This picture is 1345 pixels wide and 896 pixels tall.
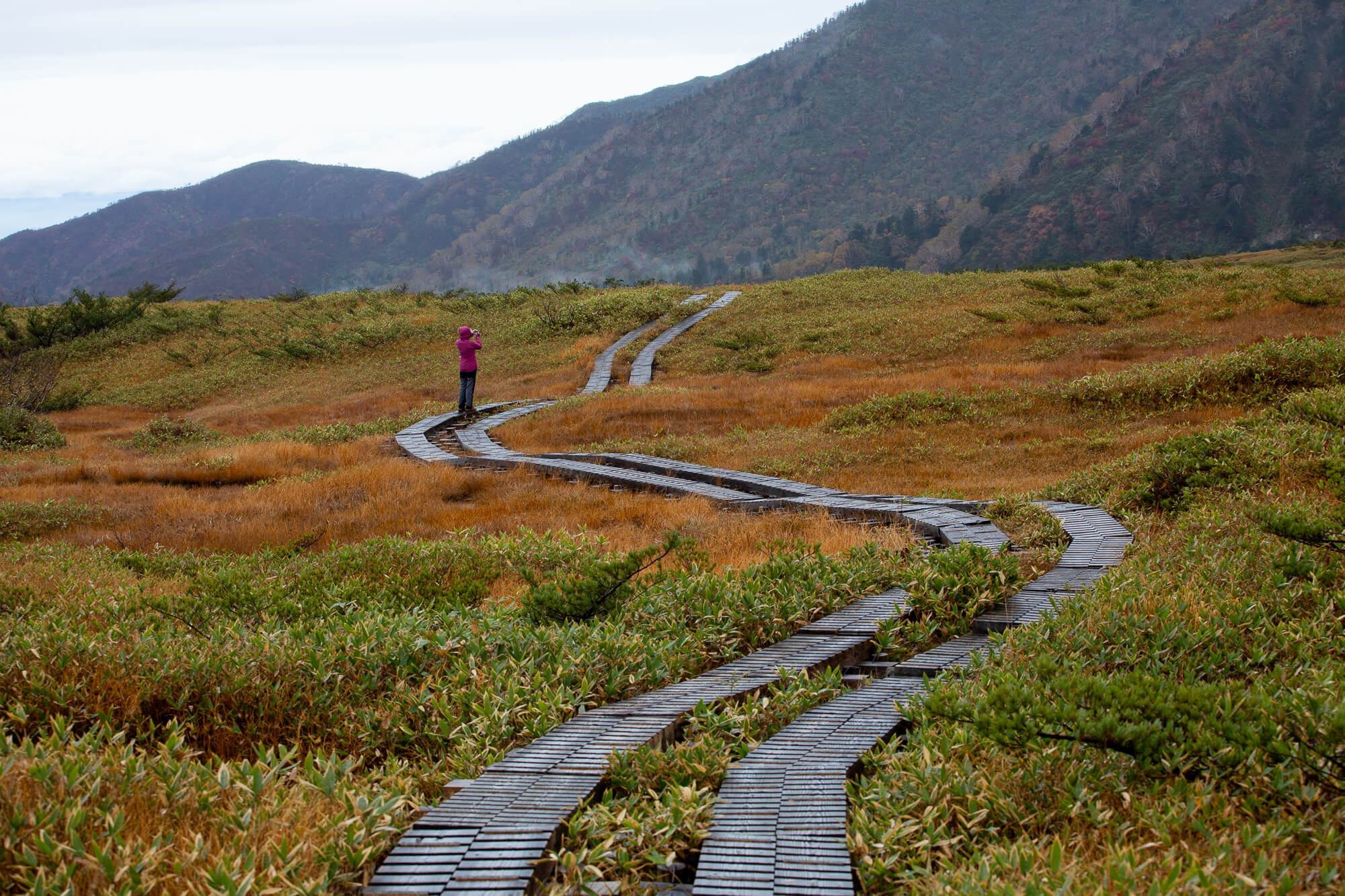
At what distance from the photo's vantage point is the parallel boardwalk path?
9.55 feet

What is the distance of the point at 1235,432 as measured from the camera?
853 cm

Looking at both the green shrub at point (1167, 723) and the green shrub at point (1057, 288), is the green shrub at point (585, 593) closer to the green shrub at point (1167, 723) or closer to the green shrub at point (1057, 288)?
the green shrub at point (1167, 723)

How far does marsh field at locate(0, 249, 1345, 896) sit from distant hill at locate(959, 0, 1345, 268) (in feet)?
336

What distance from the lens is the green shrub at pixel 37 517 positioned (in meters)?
10.5

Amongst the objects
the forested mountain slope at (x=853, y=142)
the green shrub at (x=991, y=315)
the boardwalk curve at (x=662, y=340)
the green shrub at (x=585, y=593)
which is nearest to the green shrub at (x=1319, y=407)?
the green shrub at (x=585, y=593)

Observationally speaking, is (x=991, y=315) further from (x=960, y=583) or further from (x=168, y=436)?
(x=960, y=583)

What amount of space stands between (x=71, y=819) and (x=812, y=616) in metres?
3.83

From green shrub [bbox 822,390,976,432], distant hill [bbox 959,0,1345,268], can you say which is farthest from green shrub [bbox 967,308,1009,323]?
distant hill [bbox 959,0,1345,268]

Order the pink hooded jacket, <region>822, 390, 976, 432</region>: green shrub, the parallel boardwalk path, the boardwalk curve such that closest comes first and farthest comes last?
the parallel boardwalk path → <region>822, 390, 976, 432</region>: green shrub → the pink hooded jacket → the boardwalk curve

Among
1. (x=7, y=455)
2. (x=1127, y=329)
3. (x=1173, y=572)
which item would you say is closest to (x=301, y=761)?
(x=1173, y=572)

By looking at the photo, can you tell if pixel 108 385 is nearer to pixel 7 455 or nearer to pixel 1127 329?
pixel 7 455

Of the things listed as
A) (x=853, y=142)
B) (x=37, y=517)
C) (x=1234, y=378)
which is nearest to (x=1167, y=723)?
(x=37, y=517)

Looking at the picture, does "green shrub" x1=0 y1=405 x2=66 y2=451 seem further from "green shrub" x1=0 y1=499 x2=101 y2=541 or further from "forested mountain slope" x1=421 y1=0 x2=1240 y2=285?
"forested mountain slope" x1=421 y1=0 x2=1240 y2=285

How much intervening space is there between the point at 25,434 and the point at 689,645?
19.6 meters
